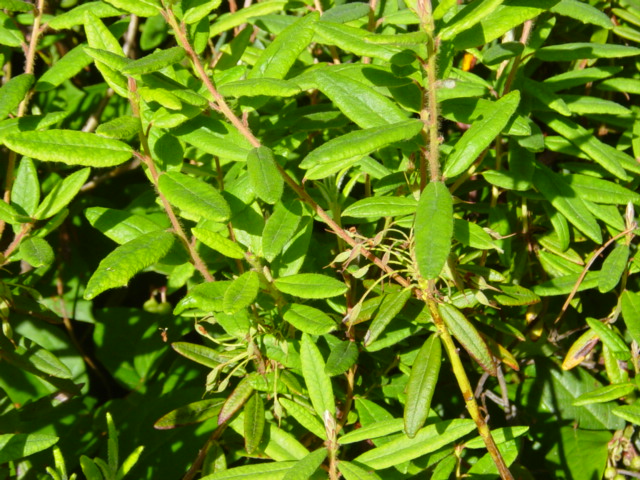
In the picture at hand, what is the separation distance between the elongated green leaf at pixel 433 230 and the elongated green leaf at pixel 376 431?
42cm

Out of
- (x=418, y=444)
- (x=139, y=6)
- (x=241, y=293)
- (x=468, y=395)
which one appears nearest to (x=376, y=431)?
(x=418, y=444)

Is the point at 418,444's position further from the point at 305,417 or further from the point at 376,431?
the point at 305,417

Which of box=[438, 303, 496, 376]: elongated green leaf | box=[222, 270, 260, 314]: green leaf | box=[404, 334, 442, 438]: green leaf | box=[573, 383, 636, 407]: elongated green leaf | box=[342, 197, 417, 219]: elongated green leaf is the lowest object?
box=[573, 383, 636, 407]: elongated green leaf

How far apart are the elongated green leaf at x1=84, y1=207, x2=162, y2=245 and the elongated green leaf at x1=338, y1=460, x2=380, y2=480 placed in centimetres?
56


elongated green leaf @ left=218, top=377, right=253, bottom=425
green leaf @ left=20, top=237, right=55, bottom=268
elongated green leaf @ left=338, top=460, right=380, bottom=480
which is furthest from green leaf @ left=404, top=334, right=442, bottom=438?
green leaf @ left=20, top=237, right=55, bottom=268

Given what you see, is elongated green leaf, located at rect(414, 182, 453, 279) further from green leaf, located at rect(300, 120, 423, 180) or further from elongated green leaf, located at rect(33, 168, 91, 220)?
elongated green leaf, located at rect(33, 168, 91, 220)

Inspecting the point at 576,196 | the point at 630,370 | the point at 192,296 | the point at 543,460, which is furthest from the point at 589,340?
the point at 192,296

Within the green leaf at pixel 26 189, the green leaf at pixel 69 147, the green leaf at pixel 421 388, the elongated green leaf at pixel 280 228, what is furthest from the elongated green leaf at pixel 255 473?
the green leaf at pixel 26 189

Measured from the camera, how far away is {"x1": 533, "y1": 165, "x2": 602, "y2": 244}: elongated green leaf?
58.9 inches

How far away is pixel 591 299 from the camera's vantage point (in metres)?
1.93

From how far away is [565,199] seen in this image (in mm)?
1534

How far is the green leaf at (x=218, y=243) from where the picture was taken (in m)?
1.29

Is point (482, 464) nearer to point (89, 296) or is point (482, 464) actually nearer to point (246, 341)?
point (246, 341)

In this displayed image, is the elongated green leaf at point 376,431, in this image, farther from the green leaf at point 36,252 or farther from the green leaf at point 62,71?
the green leaf at point 62,71
